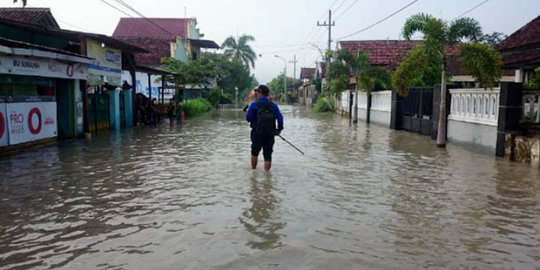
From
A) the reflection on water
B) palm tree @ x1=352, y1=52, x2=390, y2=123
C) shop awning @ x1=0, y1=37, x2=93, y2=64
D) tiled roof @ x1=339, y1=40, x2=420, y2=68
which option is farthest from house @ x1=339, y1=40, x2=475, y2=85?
the reflection on water

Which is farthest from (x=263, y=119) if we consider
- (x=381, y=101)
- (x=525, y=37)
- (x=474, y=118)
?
(x=381, y=101)

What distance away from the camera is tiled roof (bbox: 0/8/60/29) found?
882 inches

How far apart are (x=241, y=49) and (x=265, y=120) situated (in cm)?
6439

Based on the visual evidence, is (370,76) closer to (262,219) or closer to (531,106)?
(531,106)

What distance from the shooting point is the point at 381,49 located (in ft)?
123

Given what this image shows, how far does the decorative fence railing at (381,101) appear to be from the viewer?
23.2 m

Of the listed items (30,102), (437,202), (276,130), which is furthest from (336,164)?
(30,102)

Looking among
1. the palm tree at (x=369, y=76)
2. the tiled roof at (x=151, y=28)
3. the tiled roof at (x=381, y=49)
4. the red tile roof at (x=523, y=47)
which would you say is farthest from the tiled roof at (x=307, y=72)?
the red tile roof at (x=523, y=47)

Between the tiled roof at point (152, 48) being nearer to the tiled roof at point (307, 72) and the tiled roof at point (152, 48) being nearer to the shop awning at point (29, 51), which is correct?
the shop awning at point (29, 51)

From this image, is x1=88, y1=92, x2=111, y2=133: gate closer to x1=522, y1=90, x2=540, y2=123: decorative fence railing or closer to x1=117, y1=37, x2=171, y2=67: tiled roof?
x1=522, y1=90, x2=540, y2=123: decorative fence railing

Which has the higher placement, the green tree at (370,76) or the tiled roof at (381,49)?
the tiled roof at (381,49)

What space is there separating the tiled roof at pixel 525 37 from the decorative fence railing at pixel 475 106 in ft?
13.6

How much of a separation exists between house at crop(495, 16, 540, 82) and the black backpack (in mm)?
11139

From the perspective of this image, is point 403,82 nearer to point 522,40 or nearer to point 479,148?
point 479,148
